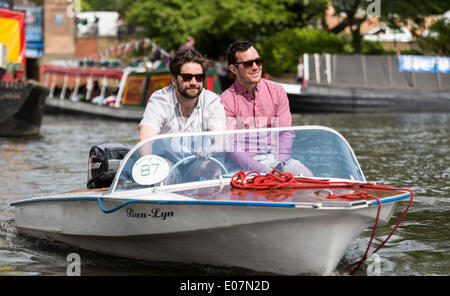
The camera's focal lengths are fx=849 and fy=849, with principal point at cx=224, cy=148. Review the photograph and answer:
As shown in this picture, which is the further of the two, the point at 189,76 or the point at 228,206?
the point at 189,76

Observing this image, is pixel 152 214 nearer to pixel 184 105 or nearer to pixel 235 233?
pixel 235 233

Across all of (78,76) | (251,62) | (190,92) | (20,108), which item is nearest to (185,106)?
(190,92)

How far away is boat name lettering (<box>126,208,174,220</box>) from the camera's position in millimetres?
5563

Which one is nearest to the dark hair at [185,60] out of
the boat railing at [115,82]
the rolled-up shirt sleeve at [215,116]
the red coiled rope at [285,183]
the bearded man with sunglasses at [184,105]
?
the bearded man with sunglasses at [184,105]

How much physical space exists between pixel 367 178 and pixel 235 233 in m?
5.99

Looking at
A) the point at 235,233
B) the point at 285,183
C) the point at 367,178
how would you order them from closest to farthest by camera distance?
1. the point at 235,233
2. the point at 285,183
3. the point at 367,178

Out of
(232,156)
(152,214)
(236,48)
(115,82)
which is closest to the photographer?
(152,214)

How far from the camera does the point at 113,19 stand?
52.8 meters

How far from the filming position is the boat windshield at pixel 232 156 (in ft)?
18.9

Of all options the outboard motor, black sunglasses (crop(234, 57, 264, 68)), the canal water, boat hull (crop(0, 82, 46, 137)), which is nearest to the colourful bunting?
the canal water

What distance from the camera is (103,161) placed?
698 cm

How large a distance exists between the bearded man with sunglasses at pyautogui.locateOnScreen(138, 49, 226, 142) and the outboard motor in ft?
2.52

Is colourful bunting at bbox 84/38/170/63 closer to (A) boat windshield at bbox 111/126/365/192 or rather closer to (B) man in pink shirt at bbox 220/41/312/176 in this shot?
(B) man in pink shirt at bbox 220/41/312/176
